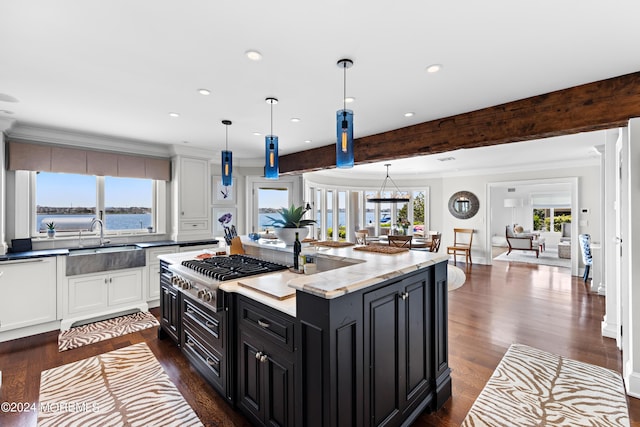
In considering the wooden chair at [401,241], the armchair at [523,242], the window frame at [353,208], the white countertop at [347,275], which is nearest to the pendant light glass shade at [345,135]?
the white countertop at [347,275]

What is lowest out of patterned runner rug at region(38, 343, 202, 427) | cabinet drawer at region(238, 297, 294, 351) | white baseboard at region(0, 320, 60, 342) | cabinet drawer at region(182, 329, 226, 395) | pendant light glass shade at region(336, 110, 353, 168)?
patterned runner rug at region(38, 343, 202, 427)

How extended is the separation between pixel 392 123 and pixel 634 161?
215 cm

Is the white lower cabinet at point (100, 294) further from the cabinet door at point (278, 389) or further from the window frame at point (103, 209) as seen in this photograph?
the cabinet door at point (278, 389)

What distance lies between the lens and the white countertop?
143cm

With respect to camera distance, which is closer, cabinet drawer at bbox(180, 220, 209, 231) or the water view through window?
the water view through window

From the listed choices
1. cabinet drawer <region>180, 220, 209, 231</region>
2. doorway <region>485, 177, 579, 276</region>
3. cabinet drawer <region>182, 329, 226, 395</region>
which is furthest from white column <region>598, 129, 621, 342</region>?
doorway <region>485, 177, 579, 276</region>

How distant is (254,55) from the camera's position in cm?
202

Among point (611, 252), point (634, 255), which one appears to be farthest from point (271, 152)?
point (611, 252)

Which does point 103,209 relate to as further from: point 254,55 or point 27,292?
point 254,55

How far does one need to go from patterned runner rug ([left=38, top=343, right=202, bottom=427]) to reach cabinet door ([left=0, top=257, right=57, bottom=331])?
3.80 feet

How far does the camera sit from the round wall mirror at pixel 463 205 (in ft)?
25.1

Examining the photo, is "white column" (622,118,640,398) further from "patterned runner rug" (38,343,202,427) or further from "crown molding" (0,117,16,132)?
"crown molding" (0,117,16,132)

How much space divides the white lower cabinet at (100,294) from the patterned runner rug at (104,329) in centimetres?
13

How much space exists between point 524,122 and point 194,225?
468 cm
